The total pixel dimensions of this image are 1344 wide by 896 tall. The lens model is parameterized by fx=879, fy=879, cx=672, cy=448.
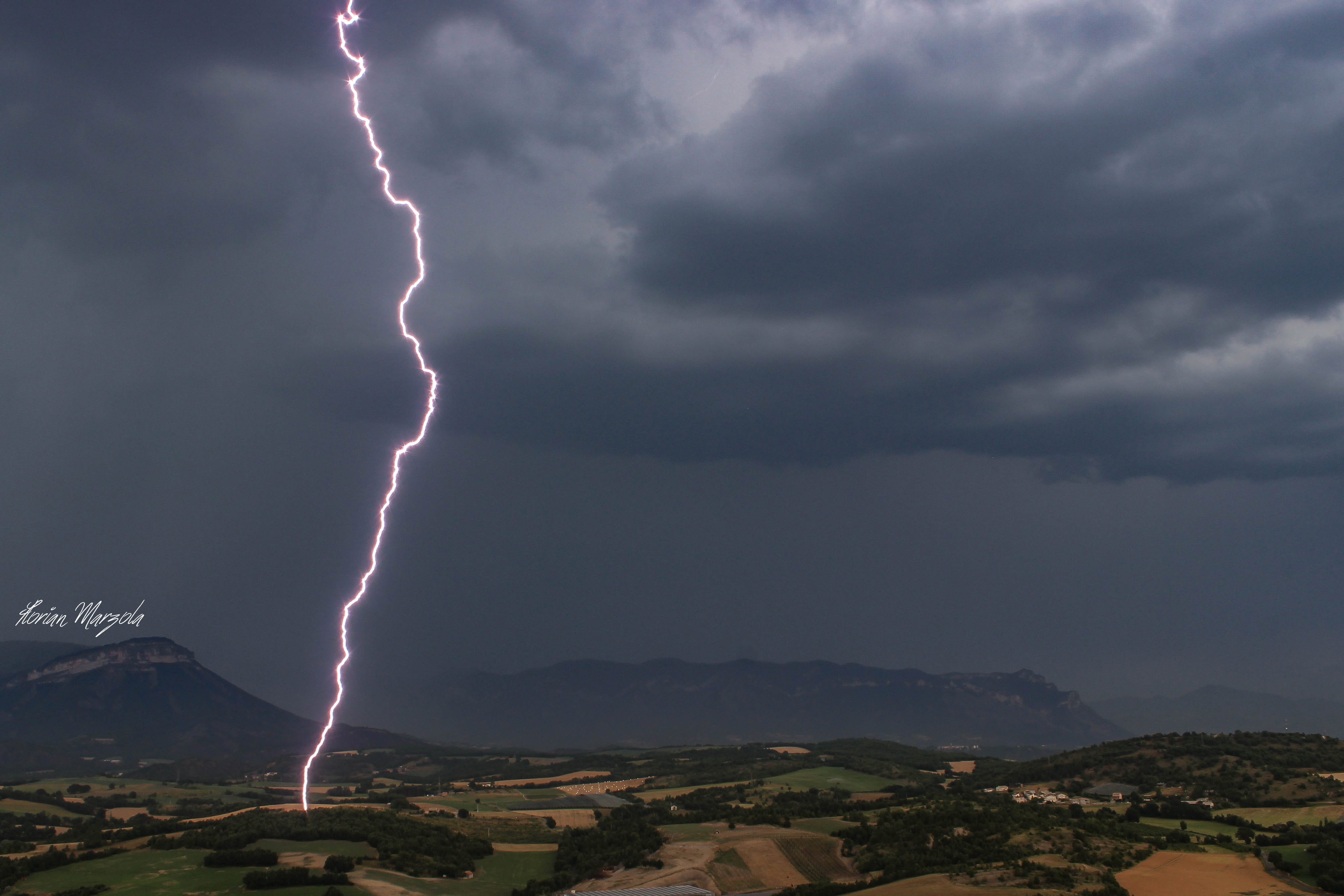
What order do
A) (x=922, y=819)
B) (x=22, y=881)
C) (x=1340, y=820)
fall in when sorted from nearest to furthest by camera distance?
(x=22, y=881), (x=922, y=819), (x=1340, y=820)

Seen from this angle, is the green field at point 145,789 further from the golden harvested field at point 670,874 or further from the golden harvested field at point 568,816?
the golden harvested field at point 670,874

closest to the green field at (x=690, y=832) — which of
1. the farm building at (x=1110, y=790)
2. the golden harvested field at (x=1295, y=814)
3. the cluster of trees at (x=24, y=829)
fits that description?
the farm building at (x=1110, y=790)

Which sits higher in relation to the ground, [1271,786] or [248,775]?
[1271,786]

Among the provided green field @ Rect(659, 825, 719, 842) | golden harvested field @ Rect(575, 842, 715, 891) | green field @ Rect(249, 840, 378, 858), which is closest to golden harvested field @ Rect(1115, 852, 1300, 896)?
golden harvested field @ Rect(575, 842, 715, 891)

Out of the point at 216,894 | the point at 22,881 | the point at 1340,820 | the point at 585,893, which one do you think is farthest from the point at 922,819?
the point at 22,881

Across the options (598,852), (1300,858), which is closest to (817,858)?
(598,852)

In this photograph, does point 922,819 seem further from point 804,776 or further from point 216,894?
point 804,776
